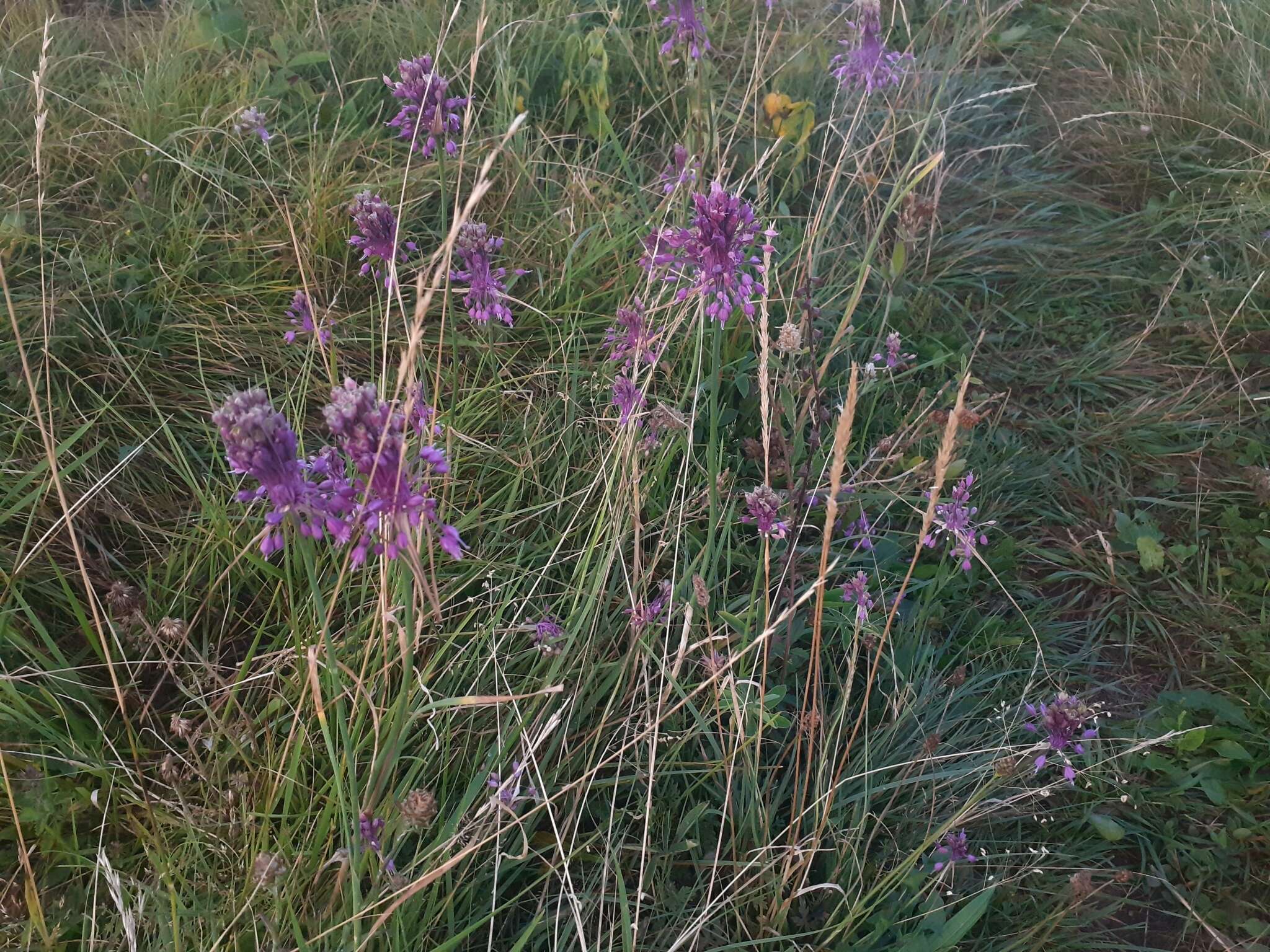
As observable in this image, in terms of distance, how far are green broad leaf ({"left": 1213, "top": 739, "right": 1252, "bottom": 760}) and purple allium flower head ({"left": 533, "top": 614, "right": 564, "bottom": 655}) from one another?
1.39 metres

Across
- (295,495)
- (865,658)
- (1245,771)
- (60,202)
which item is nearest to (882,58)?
(865,658)

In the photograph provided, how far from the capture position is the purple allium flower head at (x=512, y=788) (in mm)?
1399

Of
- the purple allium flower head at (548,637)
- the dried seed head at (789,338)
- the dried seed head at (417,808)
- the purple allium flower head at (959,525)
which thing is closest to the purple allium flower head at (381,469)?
the dried seed head at (417,808)

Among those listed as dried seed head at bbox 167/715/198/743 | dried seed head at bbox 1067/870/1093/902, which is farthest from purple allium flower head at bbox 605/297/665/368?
dried seed head at bbox 1067/870/1093/902

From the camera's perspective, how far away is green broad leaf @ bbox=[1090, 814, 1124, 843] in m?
1.81

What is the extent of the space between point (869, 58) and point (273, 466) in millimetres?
2480

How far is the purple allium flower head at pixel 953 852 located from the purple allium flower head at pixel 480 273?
1.28m

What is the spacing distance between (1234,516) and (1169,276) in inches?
39.7

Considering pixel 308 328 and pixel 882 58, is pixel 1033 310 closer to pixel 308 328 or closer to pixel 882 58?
pixel 882 58

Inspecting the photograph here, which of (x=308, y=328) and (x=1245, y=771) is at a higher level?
(x=308, y=328)

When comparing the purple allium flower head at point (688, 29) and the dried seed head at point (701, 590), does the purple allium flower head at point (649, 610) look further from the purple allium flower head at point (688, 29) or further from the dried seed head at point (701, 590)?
the purple allium flower head at point (688, 29)

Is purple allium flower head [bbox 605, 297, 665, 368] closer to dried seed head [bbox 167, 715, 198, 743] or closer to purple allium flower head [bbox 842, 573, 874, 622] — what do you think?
purple allium flower head [bbox 842, 573, 874, 622]

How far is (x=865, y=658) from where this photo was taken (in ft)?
6.43

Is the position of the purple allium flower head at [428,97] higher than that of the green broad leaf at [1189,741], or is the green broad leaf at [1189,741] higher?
the purple allium flower head at [428,97]
